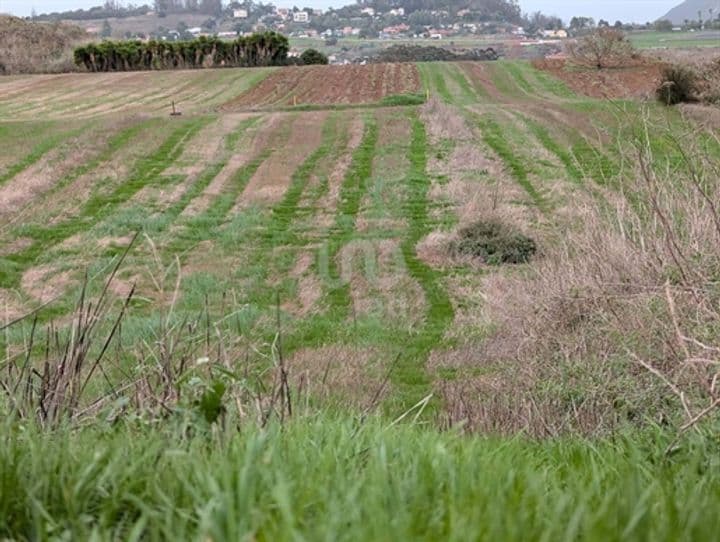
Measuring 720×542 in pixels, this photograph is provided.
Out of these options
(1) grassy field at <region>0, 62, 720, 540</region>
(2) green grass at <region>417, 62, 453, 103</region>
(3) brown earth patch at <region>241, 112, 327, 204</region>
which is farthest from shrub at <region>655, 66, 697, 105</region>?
(3) brown earth patch at <region>241, 112, 327, 204</region>

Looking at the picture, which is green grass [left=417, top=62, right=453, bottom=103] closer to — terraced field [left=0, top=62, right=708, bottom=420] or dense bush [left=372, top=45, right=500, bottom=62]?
terraced field [left=0, top=62, right=708, bottom=420]

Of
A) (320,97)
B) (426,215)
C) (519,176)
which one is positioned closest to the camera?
(426,215)

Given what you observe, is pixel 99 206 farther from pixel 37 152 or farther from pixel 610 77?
pixel 610 77

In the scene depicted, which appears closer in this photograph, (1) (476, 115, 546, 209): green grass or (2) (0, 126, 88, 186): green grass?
(1) (476, 115, 546, 209): green grass

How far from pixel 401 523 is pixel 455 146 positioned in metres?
25.1

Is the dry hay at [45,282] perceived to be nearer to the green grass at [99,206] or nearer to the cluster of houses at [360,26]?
the green grass at [99,206]

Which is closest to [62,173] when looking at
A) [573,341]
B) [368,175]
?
[368,175]

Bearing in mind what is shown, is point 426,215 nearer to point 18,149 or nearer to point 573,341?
point 573,341

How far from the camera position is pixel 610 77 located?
41656 mm

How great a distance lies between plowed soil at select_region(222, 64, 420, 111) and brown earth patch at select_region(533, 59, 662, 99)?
7.68m

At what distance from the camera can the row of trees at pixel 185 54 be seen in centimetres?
5597

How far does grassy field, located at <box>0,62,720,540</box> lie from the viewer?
2.13 metres

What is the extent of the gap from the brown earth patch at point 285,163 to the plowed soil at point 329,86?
27.2ft

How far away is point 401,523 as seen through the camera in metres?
1.80
